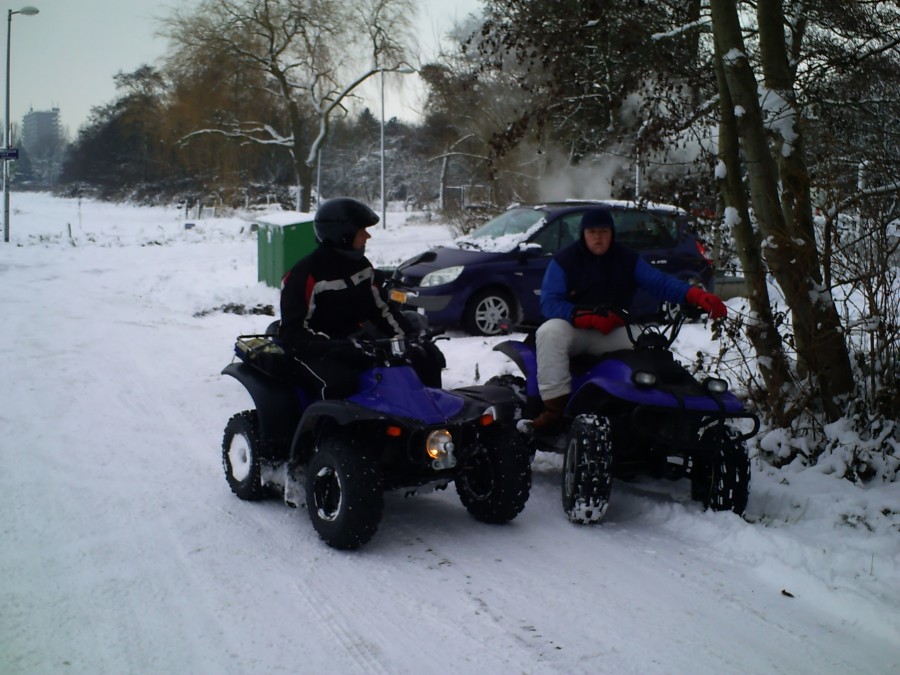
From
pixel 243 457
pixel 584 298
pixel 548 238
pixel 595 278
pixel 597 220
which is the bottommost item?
pixel 243 457

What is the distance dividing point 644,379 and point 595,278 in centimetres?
104

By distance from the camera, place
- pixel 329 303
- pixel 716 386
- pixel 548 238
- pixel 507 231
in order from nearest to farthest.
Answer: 1. pixel 716 386
2. pixel 329 303
3. pixel 548 238
4. pixel 507 231

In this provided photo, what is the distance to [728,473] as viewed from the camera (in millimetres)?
5445

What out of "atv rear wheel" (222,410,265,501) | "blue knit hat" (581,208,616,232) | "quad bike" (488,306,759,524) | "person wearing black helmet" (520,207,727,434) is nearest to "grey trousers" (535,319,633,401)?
"person wearing black helmet" (520,207,727,434)

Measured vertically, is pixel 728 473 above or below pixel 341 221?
below

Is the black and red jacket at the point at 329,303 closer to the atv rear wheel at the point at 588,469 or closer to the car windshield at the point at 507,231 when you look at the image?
the atv rear wheel at the point at 588,469

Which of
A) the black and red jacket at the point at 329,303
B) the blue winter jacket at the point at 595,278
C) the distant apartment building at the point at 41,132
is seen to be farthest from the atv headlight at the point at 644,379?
the distant apartment building at the point at 41,132

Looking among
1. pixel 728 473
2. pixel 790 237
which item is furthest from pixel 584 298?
pixel 790 237

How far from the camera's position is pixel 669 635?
13.1 ft

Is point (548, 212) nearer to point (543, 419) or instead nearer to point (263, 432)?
point (543, 419)

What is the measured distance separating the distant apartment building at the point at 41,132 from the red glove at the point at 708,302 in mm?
119840

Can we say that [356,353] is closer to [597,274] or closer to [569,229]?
[597,274]

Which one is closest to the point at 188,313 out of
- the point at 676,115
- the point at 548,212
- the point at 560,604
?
the point at 548,212

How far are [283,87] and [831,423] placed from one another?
3411 centimetres
